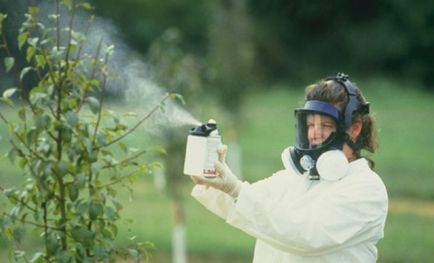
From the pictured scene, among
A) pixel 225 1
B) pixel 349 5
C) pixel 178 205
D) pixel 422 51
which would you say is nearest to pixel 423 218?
pixel 178 205

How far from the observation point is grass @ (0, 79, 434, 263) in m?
14.5

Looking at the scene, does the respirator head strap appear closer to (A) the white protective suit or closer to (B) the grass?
(A) the white protective suit

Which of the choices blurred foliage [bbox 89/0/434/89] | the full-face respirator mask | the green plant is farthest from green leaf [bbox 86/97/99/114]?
blurred foliage [bbox 89/0/434/89]

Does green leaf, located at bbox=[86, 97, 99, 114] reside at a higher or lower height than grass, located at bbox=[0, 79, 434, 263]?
higher

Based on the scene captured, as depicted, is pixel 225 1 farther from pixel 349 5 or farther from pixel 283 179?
pixel 349 5

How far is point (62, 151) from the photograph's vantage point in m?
5.20

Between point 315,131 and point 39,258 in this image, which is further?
point 315,131

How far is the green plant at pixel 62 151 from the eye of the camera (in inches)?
199

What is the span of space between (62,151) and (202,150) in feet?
2.30

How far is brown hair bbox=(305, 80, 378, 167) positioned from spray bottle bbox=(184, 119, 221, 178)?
0.66m

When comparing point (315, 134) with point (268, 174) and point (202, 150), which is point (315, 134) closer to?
point (202, 150)

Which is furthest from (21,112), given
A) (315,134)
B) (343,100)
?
(343,100)

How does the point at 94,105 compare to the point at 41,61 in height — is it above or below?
below

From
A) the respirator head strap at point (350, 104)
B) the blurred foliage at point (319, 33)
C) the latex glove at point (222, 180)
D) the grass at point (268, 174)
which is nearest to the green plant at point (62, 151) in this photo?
the grass at point (268, 174)
